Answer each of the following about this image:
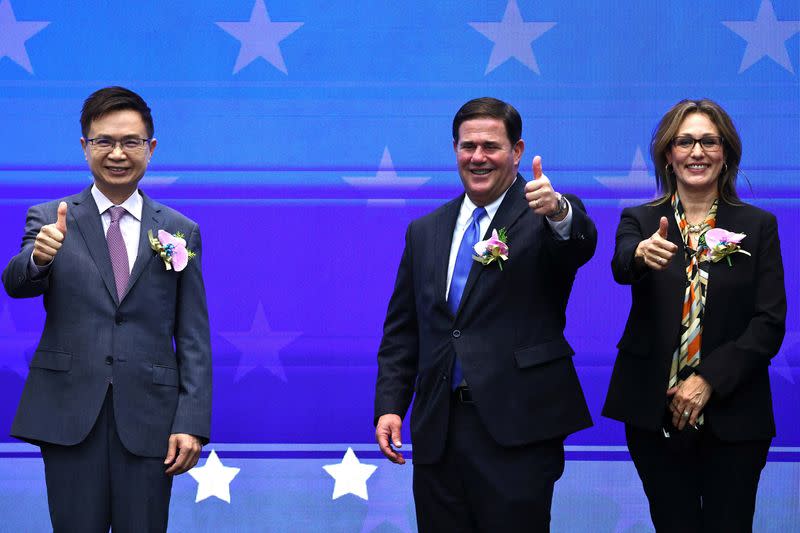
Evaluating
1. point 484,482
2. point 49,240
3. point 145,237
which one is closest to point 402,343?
point 484,482

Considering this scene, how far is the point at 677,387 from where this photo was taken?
272 cm

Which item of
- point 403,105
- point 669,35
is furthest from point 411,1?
point 669,35

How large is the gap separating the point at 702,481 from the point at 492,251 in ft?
2.48

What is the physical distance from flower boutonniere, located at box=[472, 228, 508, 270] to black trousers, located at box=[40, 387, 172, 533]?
924 millimetres

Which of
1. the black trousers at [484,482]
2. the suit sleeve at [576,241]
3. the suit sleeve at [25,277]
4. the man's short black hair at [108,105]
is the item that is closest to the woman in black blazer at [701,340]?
the suit sleeve at [576,241]

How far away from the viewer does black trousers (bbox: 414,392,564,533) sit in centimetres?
267

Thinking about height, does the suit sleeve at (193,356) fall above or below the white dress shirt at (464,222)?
below

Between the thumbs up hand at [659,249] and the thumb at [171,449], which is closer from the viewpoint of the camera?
the thumbs up hand at [659,249]

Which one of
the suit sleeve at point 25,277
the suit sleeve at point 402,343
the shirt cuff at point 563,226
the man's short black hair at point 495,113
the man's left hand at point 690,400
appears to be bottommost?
the man's left hand at point 690,400

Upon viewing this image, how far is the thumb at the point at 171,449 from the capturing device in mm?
2727

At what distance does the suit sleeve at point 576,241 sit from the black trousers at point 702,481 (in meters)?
0.49

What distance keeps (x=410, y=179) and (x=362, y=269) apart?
344mm

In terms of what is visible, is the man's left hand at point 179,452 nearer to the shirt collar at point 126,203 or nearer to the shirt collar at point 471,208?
the shirt collar at point 126,203

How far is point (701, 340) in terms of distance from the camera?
2746 millimetres
